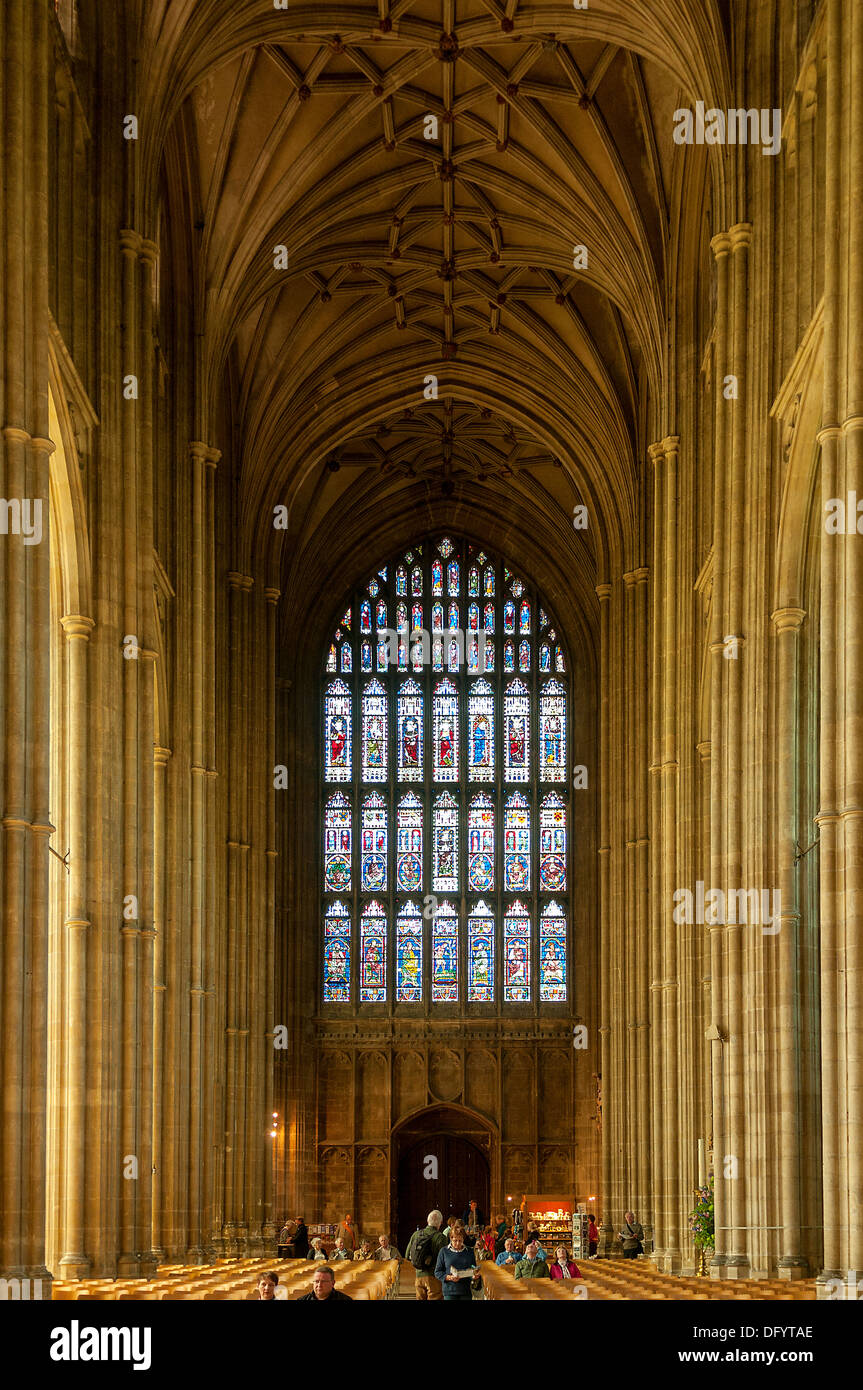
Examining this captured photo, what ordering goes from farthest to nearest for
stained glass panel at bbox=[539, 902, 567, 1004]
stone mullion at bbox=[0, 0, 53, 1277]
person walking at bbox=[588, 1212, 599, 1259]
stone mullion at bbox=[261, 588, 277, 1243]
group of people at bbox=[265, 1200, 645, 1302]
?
stained glass panel at bbox=[539, 902, 567, 1004] → stone mullion at bbox=[261, 588, 277, 1243] → person walking at bbox=[588, 1212, 599, 1259] → stone mullion at bbox=[0, 0, 53, 1277] → group of people at bbox=[265, 1200, 645, 1302]

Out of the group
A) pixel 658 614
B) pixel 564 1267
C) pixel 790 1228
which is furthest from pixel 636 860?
pixel 790 1228

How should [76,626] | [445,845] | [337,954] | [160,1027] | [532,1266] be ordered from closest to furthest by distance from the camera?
[76,626], [532,1266], [160,1027], [337,954], [445,845]

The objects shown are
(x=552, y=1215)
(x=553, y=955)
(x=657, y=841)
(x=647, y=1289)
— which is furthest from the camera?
(x=553, y=955)

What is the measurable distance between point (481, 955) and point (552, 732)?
5988mm

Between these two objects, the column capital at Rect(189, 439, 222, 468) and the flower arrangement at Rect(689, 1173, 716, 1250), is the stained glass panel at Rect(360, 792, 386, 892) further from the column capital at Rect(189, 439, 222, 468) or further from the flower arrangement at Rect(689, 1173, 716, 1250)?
the flower arrangement at Rect(689, 1173, 716, 1250)

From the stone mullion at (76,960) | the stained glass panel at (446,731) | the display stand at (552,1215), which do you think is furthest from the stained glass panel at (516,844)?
the stone mullion at (76,960)

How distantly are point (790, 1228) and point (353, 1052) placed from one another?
24.5m

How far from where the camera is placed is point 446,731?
46062 millimetres

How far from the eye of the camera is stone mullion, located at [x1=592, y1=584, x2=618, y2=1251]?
36938mm

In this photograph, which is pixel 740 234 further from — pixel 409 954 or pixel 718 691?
pixel 409 954

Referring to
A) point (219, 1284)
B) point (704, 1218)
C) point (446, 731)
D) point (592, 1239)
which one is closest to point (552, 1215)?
point (592, 1239)

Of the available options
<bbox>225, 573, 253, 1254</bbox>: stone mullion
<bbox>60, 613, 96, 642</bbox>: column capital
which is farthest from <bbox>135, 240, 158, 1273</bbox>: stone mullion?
<bbox>225, 573, 253, 1254</bbox>: stone mullion

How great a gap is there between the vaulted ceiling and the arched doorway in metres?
14.2

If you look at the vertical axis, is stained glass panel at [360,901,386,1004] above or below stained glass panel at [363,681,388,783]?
below
